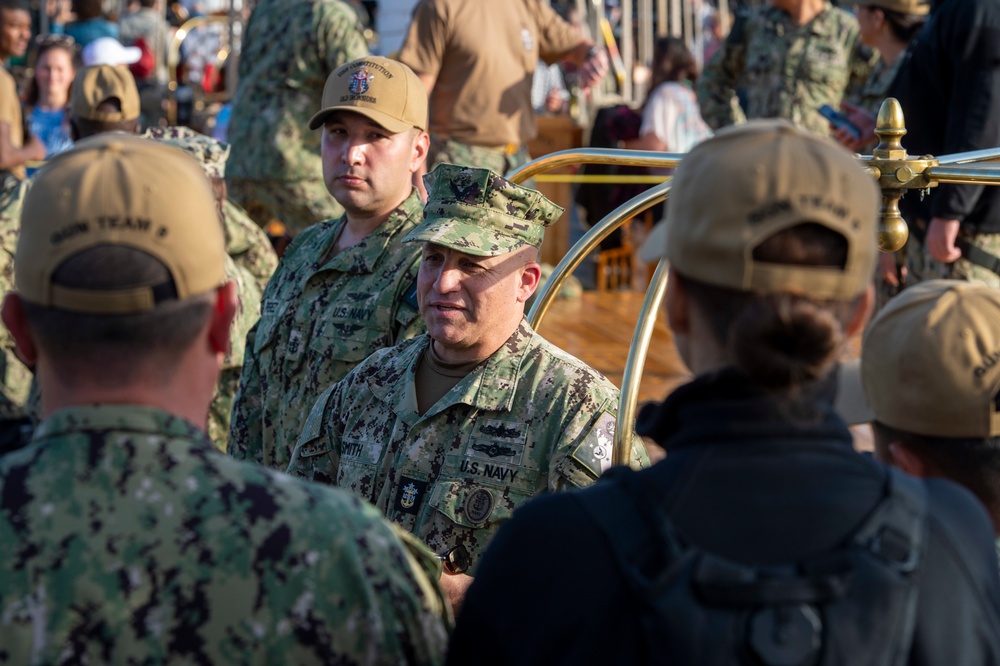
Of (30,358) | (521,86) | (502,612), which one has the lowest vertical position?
(502,612)

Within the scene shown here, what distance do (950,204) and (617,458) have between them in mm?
2903

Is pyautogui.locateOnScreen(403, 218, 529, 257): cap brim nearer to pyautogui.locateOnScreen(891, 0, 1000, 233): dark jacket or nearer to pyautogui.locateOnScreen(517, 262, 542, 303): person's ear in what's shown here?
pyautogui.locateOnScreen(517, 262, 542, 303): person's ear

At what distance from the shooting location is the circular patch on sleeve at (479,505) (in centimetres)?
305

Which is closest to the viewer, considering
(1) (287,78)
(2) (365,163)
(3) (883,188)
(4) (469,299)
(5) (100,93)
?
(3) (883,188)

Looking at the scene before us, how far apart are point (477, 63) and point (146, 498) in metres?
5.63

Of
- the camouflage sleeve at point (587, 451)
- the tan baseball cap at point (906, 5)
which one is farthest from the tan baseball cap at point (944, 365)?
the tan baseball cap at point (906, 5)

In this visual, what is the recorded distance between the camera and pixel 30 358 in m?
1.78

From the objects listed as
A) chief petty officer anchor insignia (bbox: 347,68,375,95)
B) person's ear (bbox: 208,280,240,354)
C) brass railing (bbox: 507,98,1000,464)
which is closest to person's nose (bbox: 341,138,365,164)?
chief petty officer anchor insignia (bbox: 347,68,375,95)

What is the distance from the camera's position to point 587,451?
9.86 feet

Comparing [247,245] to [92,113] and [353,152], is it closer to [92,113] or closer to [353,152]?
[92,113]

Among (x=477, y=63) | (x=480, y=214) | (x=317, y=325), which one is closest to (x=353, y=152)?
(x=317, y=325)

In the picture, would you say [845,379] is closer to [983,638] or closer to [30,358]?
[983,638]

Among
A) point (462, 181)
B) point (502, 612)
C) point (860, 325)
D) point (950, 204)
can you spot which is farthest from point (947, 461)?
point (950, 204)

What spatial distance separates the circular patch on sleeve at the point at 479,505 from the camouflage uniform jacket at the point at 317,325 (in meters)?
0.90
